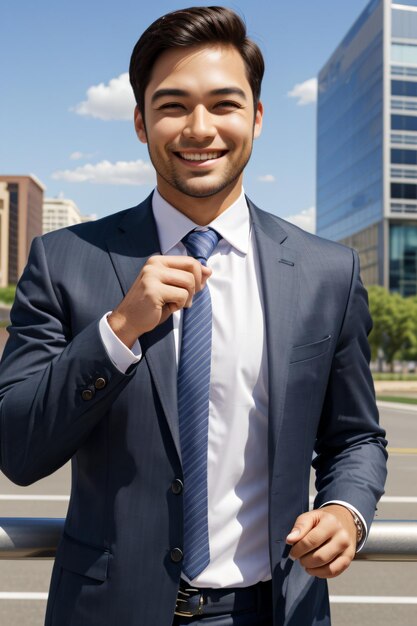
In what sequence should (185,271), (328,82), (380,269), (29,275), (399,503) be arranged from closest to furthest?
(185,271), (29,275), (399,503), (380,269), (328,82)

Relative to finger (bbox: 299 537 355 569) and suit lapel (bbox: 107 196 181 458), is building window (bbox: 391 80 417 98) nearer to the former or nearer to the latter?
suit lapel (bbox: 107 196 181 458)

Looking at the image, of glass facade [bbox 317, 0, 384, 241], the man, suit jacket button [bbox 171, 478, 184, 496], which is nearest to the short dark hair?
the man

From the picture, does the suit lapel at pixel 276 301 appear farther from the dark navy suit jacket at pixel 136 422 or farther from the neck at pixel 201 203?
the neck at pixel 201 203

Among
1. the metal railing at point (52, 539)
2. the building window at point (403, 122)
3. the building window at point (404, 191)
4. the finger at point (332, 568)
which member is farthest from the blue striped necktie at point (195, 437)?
the building window at point (403, 122)

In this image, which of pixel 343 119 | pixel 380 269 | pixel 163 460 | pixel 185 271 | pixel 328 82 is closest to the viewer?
pixel 185 271

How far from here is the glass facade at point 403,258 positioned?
91312 mm

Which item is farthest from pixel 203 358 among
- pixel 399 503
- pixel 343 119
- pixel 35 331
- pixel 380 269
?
pixel 343 119

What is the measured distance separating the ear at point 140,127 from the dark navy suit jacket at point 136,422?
243 mm

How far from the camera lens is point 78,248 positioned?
1933mm

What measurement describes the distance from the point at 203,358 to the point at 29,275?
0.46 m

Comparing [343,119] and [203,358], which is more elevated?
[343,119]

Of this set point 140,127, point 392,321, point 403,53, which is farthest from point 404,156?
point 140,127

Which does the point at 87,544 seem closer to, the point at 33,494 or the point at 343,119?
the point at 33,494

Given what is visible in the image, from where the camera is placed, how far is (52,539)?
1.97 metres
